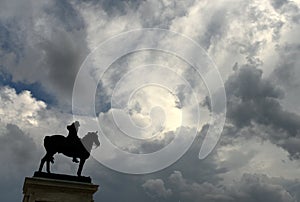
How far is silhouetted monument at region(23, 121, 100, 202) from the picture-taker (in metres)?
22.8

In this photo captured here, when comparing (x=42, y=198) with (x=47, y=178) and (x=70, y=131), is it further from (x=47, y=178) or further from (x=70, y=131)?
(x=70, y=131)

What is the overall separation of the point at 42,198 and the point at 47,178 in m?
1.27

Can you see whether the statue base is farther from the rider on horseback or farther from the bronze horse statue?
the rider on horseback

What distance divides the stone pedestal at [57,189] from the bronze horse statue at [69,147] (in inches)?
38.0

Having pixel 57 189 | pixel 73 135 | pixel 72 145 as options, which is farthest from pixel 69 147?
pixel 57 189

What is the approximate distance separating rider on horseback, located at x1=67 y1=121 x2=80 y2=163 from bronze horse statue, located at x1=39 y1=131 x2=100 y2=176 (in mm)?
104

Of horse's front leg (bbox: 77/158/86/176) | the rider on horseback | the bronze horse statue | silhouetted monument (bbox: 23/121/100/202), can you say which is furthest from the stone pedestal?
the rider on horseback

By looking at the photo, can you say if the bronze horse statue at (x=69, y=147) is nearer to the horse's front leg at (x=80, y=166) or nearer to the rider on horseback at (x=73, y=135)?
the horse's front leg at (x=80, y=166)

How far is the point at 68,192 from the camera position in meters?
23.7

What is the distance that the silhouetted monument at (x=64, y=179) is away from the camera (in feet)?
74.9

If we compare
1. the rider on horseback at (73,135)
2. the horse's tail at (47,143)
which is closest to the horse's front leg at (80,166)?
the rider on horseback at (73,135)

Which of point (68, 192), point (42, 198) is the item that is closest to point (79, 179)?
point (68, 192)

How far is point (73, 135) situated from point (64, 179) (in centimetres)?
307

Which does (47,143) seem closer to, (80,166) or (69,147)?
(69,147)
